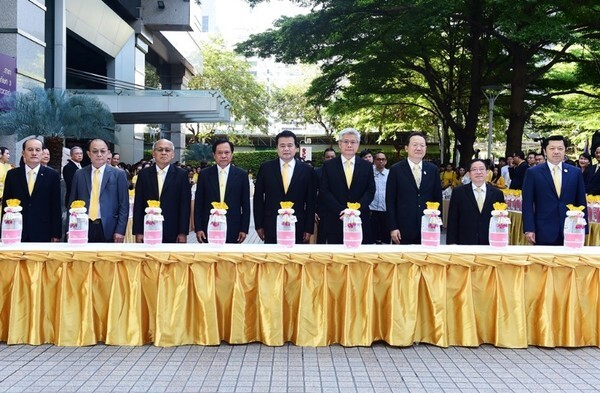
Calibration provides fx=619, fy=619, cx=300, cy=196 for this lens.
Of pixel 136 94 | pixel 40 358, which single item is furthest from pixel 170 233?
pixel 136 94

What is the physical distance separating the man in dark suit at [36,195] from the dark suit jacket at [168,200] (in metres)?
0.80

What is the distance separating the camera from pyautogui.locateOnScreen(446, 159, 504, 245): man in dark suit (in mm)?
5465

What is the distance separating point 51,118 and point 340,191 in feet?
22.7

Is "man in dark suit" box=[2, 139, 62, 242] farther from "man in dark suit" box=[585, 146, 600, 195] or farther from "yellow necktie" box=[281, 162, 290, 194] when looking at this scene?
"man in dark suit" box=[585, 146, 600, 195]

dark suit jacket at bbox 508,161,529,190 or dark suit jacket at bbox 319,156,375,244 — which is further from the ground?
dark suit jacket at bbox 508,161,529,190

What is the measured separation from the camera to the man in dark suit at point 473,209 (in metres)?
5.46

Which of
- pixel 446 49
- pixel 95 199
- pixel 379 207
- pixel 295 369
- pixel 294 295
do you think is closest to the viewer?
Answer: pixel 295 369

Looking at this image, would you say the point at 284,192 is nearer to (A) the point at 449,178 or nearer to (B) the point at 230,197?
(B) the point at 230,197

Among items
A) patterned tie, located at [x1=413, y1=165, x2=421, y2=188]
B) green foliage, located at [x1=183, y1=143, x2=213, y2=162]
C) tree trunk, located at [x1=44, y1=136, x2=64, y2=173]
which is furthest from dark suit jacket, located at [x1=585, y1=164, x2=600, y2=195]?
green foliage, located at [x1=183, y1=143, x2=213, y2=162]

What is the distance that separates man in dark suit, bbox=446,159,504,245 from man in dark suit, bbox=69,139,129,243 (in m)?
2.97

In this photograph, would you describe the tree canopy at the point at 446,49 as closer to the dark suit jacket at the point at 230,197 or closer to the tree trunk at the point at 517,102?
the tree trunk at the point at 517,102

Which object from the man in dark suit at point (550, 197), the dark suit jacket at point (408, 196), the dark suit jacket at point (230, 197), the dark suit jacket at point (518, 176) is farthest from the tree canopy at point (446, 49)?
the dark suit jacket at point (230, 197)

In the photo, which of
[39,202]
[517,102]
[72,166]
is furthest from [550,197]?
[517,102]

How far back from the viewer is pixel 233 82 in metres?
42.1
